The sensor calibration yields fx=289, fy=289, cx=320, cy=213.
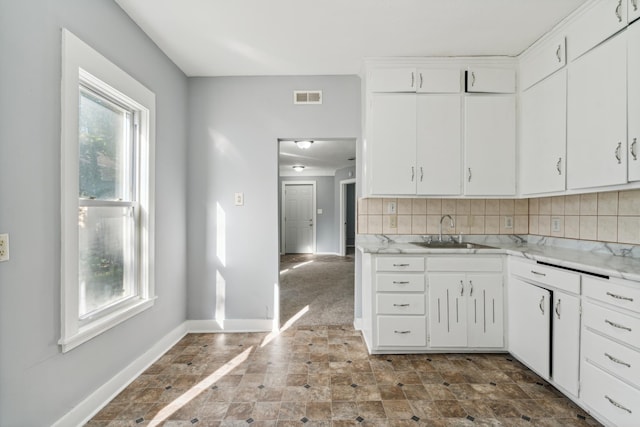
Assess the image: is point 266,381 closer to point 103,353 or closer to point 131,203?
point 103,353

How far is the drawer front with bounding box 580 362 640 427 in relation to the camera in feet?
4.74

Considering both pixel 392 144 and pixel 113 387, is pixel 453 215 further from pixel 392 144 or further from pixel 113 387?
pixel 113 387

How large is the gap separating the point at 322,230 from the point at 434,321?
6211 mm

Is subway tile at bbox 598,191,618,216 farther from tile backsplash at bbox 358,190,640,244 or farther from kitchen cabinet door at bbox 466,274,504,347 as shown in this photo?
kitchen cabinet door at bbox 466,274,504,347

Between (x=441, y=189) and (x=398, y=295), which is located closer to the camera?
(x=398, y=295)

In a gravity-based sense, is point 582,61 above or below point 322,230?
above

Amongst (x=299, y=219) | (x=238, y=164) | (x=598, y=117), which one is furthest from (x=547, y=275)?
(x=299, y=219)

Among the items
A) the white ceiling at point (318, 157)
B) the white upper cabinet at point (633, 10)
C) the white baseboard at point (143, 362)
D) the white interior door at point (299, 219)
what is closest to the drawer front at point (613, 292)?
the white upper cabinet at point (633, 10)

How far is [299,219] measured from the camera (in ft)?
28.2

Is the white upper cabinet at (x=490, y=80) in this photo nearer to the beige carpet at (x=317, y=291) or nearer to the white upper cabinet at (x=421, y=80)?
the white upper cabinet at (x=421, y=80)

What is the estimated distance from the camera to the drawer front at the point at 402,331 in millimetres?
2395

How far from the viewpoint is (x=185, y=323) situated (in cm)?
289

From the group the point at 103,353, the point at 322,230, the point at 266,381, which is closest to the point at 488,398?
the point at 266,381

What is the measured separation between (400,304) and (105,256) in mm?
2209
